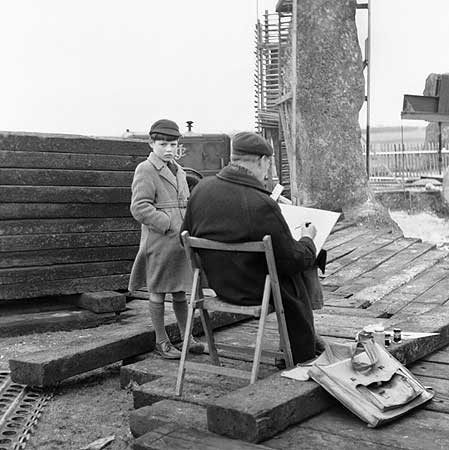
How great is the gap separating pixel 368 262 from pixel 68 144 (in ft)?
14.1

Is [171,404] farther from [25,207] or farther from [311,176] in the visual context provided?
[311,176]

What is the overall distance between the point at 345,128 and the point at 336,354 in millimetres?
11244

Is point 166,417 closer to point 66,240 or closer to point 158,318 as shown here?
point 158,318

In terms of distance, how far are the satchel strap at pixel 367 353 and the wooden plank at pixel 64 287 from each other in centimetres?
382

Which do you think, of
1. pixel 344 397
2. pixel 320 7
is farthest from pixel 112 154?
pixel 320 7

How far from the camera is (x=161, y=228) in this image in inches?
200

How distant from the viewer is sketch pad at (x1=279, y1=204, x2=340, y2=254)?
14.6ft

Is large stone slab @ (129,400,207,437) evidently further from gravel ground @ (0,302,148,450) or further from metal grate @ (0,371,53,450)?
metal grate @ (0,371,53,450)

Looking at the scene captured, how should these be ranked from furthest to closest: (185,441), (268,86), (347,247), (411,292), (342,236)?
(268,86)
(342,236)
(347,247)
(411,292)
(185,441)

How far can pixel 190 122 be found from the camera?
51.2 feet

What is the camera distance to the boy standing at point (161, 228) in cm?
509

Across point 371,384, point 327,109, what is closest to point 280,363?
point 371,384

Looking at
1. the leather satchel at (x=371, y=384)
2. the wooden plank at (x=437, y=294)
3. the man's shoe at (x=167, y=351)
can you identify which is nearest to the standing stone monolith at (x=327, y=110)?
the wooden plank at (x=437, y=294)

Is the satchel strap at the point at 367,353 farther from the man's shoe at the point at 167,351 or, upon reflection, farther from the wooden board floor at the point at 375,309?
the man's shoe at the point at 167,351
